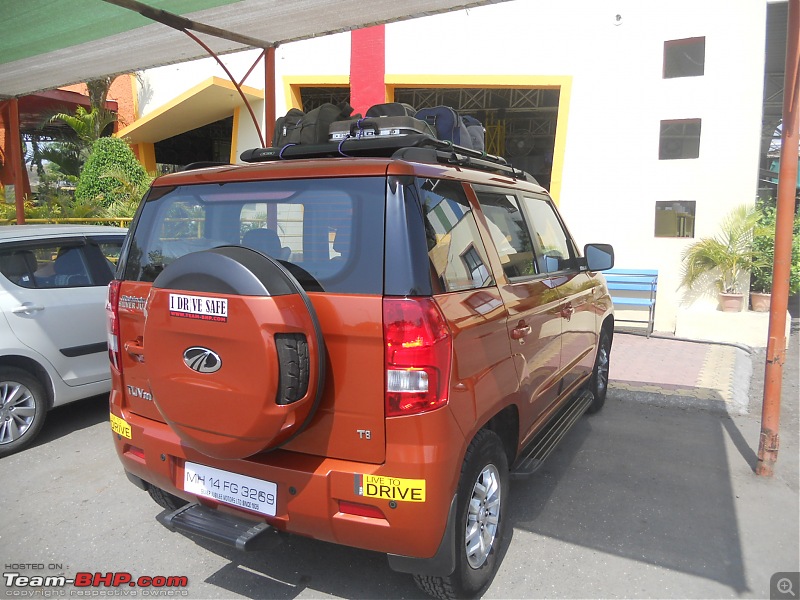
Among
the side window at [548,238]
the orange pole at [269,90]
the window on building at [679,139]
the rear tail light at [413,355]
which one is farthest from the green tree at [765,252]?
the rear tail light at [413,355]

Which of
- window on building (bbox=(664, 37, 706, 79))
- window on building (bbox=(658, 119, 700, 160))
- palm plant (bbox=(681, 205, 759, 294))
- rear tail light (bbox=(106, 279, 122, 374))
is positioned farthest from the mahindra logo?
window on building (bbox=(664, 37, 706, 79))

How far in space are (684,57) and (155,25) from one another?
7.40m

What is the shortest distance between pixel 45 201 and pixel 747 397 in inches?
541

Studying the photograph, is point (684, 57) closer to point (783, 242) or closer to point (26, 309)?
point (783, 242)

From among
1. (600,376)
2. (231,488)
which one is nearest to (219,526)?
(231,488)

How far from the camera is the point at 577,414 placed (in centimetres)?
412

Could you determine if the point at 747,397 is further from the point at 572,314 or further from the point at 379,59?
the point at 379,59

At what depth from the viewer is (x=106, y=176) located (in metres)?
11.5

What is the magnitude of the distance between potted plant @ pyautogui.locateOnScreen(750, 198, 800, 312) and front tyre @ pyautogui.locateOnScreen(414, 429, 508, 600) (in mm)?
7081

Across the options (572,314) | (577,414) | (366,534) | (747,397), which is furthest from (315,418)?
(747,397)

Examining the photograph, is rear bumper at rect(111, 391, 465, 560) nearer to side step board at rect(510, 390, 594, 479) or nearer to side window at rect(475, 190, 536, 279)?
side step board at rect(510, 390, 594, 479)

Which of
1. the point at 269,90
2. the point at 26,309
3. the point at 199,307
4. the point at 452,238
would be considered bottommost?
the point at 26,309

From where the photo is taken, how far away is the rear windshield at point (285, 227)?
7.45 feet

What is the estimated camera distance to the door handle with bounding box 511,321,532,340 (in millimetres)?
2783
